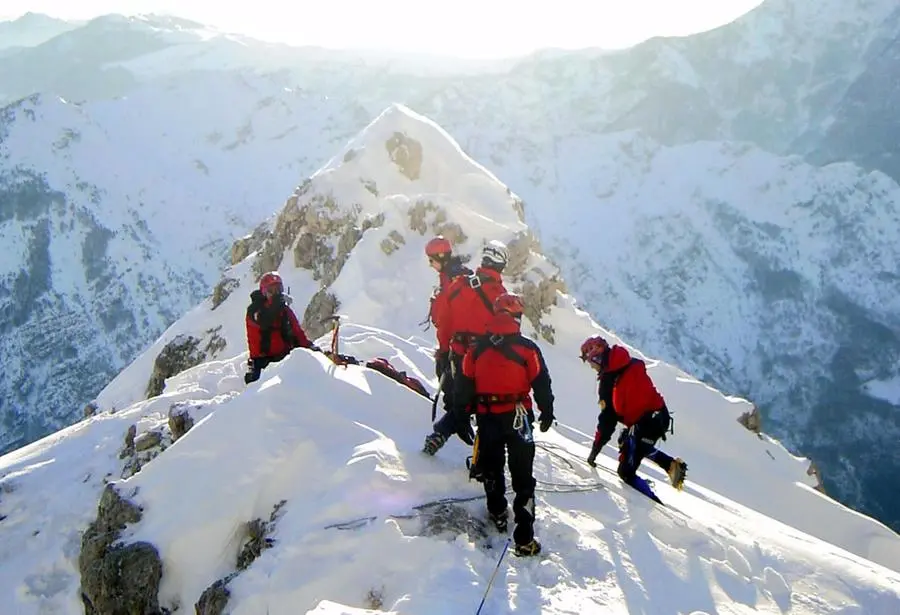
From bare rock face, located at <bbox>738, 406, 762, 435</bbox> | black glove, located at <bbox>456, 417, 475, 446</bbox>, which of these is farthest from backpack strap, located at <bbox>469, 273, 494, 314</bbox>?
bare rock face, located at <bbox>738, 406, 762, 435</bbox>

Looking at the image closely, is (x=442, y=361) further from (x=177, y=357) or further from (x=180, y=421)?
(x=177, y=357)

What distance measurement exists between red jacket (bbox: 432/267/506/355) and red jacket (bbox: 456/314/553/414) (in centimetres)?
55

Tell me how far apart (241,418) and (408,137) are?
29795mm

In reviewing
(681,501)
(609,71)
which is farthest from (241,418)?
(609,71)

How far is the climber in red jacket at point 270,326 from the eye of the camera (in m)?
10.9

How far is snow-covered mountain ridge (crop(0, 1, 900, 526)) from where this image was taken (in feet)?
420

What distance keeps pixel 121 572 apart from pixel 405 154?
30422 millimetres

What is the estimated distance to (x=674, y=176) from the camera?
558 ft

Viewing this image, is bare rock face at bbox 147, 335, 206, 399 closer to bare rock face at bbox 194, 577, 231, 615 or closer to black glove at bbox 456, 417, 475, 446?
black glove at bbox 456, 417, 475, 446

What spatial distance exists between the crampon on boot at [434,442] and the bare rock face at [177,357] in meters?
22.9

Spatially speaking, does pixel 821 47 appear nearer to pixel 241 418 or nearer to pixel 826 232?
pixel 826 232

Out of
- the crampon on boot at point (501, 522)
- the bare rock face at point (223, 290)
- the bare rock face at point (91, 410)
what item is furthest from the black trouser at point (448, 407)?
the bare rock face at point (223, 290)

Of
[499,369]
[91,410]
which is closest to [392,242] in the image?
[91,410]

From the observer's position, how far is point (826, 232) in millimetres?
151000
